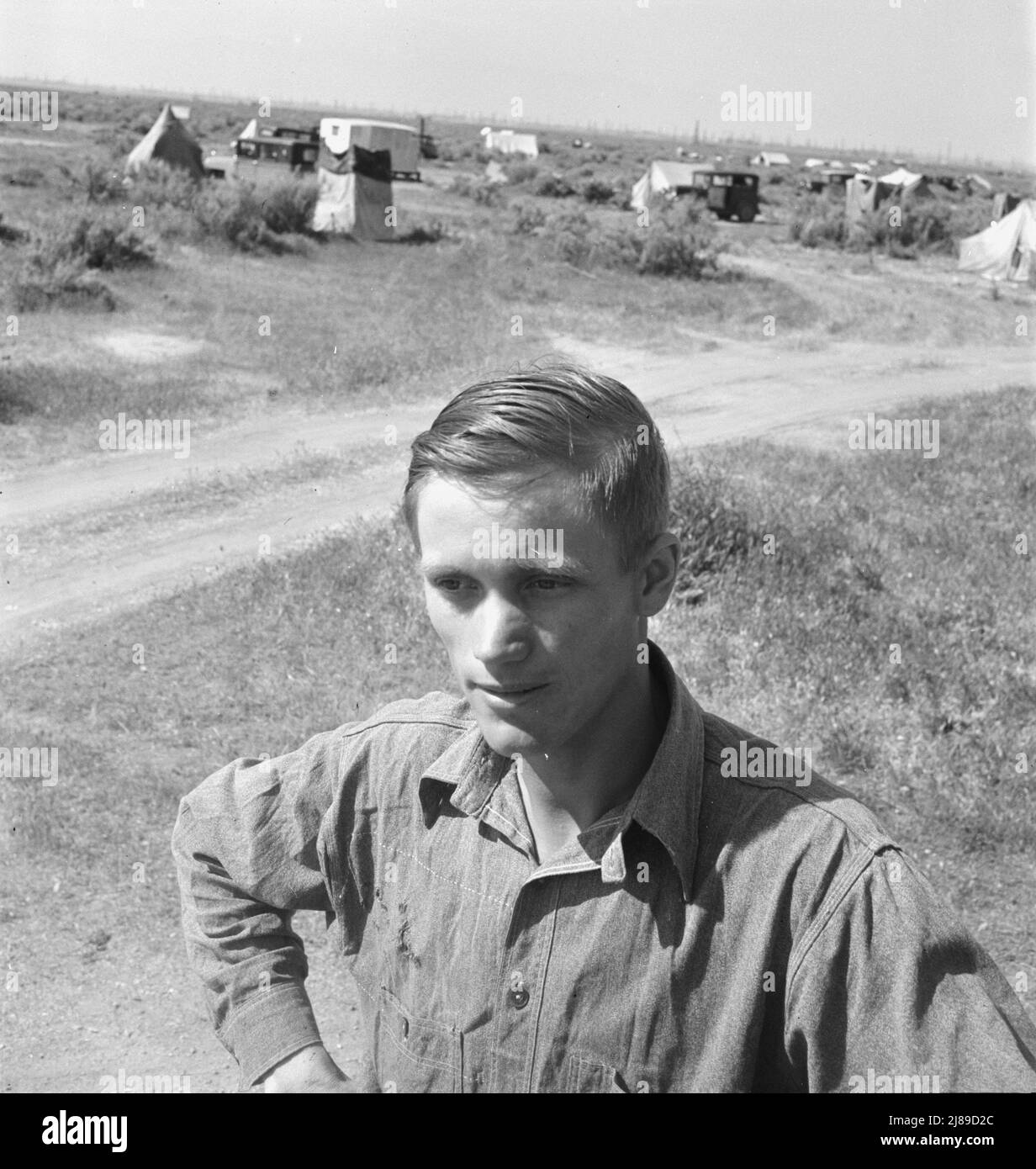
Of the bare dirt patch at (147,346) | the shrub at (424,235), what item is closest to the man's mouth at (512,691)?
the bare dirt patch at (147,346)

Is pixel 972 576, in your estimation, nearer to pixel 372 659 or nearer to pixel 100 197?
pixel 372 659

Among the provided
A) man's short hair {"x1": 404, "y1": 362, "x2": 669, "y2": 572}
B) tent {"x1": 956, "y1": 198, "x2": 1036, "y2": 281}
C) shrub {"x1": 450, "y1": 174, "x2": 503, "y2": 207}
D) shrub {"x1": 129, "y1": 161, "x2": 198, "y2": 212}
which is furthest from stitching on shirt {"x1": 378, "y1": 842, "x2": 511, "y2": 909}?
shrub {"x1": 450, "y1": 174, "x2": 503, "y2": 207}

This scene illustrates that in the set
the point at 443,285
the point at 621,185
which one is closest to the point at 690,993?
the point at 443,285

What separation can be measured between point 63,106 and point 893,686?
2345 inches

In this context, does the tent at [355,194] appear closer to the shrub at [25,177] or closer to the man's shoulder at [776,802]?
the shrub at [25,177]

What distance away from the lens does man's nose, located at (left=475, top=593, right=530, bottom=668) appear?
1.66 meters

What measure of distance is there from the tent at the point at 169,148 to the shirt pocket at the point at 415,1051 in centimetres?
2673

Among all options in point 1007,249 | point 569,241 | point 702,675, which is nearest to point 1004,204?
point 1007,249

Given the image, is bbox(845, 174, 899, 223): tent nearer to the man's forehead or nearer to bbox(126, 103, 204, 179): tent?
bbox(126, 103, 204, 179): tent

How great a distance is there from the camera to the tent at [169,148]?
87.7 feet

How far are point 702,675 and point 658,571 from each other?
5263 millimetres

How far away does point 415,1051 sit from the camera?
1.84 metres

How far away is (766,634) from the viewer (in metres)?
7.40

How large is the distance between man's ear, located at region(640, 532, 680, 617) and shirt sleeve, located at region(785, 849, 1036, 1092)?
0.44m
